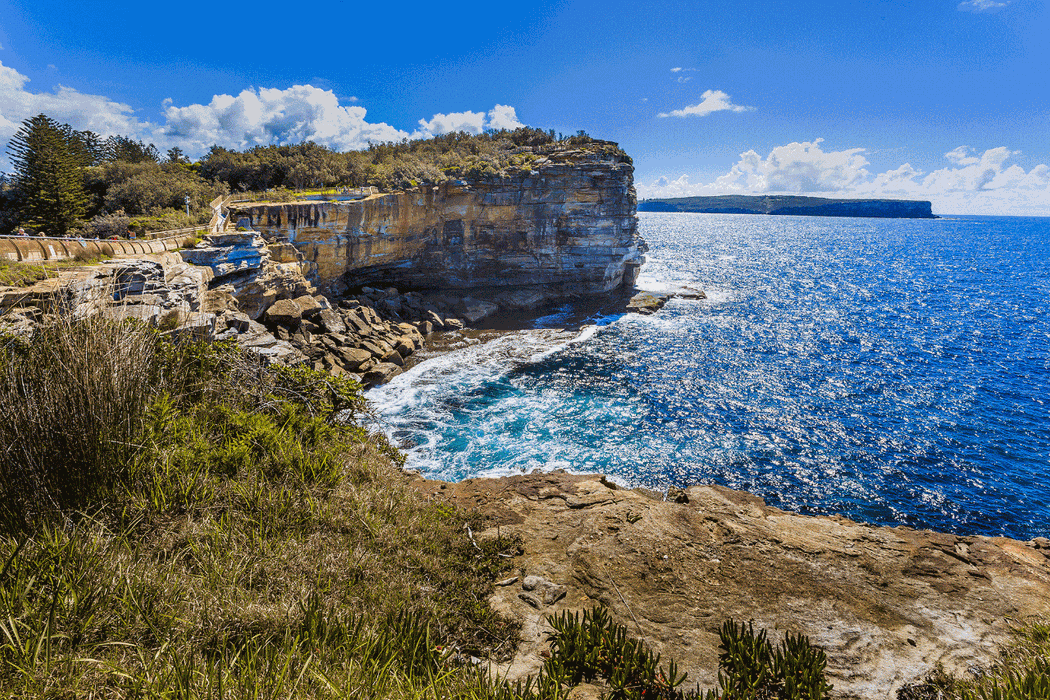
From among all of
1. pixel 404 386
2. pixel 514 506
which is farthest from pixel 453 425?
pixel 514 506

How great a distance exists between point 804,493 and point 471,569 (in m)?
13.5

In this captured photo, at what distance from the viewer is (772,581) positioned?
6703mm

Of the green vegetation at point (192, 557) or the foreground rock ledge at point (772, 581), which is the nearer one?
the green vegetation at point (192, 557)

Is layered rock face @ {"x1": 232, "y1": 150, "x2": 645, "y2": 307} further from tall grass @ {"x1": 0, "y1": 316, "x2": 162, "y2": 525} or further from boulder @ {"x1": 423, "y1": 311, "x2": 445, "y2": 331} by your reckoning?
tall grass @ {"x1": 0, "y1": 316, "x2": 162, "y2": 525}

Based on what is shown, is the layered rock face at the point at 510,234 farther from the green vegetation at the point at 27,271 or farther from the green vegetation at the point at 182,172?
the green vegetation at the point at 27,271

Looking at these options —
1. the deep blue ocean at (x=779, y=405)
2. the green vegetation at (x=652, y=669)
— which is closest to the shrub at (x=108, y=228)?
the deep blue ocean at (x=779, y=405)

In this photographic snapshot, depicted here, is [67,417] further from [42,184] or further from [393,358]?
[42,184]

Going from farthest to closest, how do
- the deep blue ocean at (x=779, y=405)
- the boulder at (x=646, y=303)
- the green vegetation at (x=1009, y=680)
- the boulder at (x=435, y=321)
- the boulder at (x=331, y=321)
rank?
1. the boulder at (x=646, y=303)
2. the boulder at (x=435, y=321)
3. the boulder at (x=331, y=321)
4. the deep blue ocean at (x=779, y=405)
5. the green vegetation at (x=1009, y=680)

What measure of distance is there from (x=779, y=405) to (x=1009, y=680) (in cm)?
1763

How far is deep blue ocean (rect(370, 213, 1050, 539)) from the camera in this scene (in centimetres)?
1520

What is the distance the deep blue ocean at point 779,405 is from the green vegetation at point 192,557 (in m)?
9.60

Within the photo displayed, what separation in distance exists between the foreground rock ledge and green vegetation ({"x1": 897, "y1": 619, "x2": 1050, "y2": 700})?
6.7 inches

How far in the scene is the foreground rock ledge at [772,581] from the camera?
218 inches

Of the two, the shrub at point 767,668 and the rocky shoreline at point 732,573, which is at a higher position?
the shrub at point 767,668
